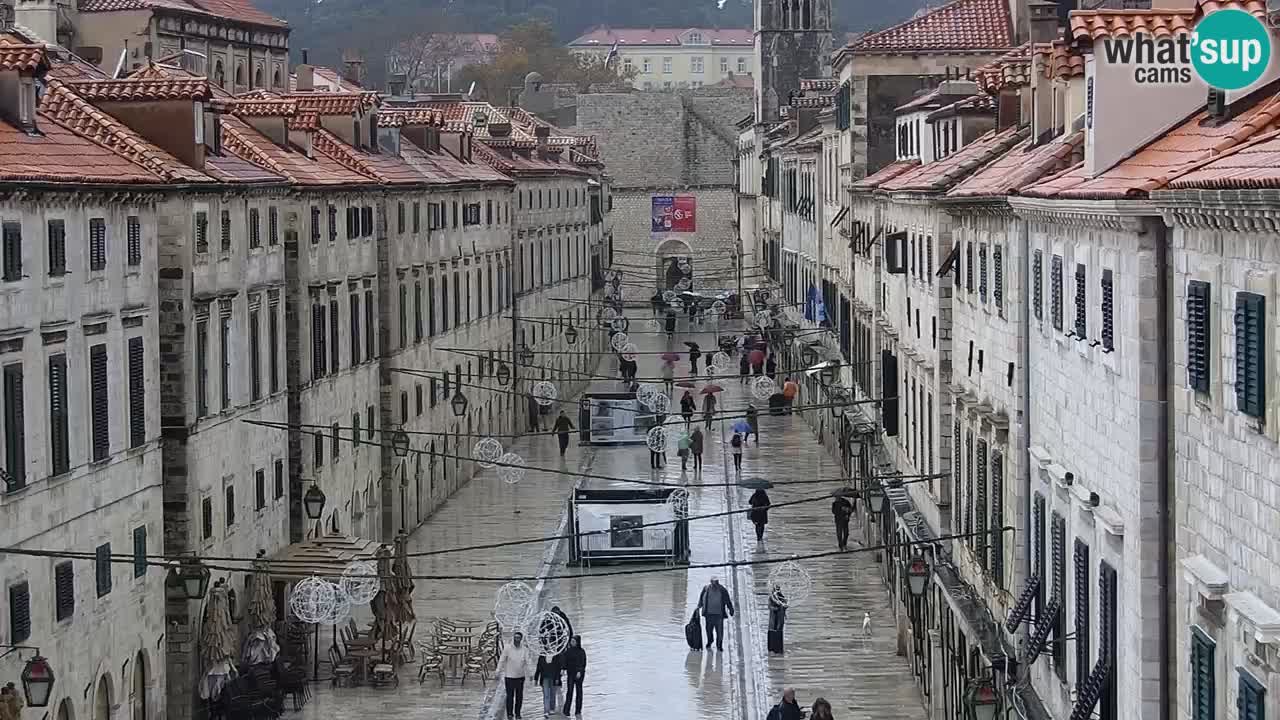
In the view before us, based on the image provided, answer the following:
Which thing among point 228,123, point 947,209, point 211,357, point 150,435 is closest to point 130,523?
point 150,435

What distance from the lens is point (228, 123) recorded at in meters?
43.4

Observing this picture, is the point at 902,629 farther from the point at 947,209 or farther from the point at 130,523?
the point at 130,523

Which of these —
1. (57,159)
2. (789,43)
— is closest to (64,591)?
(57,159)

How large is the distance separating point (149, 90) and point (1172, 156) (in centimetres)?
1973

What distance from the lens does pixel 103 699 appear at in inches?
1163

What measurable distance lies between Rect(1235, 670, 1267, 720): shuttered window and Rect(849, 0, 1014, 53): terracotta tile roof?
3813cm

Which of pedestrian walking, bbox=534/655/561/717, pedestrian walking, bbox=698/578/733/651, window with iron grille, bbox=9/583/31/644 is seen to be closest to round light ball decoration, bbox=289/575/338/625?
pedestrian walking, bbox=534/655/561/717

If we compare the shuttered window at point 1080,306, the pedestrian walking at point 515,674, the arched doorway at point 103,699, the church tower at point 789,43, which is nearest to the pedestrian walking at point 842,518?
the pedestrian walking at point 515,674

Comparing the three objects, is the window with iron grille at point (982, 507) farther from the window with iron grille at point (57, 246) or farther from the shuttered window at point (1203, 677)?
the shuttered window at point (1203, 677)

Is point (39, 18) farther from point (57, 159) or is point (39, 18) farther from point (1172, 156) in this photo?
point (1172, 156)

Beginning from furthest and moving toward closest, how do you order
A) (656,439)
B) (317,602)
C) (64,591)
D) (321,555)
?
(656,439) → (321,555) → (317,602) → (64,591)

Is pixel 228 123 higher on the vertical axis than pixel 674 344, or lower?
higher

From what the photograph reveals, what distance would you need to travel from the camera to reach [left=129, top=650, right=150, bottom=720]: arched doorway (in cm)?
3111

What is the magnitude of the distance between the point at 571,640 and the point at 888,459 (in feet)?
35.8
